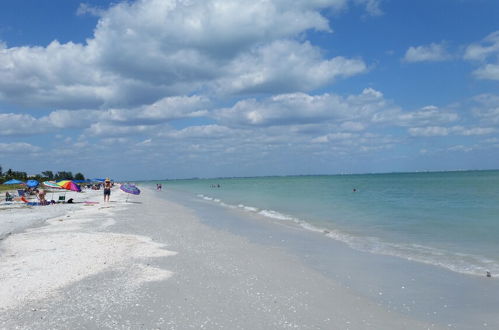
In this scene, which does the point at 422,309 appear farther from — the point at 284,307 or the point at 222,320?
the point at 222,320

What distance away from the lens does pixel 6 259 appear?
10.8 m

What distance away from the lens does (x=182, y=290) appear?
26.1 ft

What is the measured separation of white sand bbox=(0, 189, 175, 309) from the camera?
816 centimetres

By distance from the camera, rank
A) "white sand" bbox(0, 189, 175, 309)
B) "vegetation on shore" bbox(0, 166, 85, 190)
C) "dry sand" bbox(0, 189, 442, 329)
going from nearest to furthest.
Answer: "dry sand" bbox(0, 189, 442, 329), "white sand" bbox(0, 189, 175, 309), "vegetation on shore" bbox(0, 166, 85, 190)

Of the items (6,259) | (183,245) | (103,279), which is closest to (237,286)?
(103,279)

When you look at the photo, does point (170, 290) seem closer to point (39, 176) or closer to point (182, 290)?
point (182, 290)

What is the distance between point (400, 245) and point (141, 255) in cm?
939

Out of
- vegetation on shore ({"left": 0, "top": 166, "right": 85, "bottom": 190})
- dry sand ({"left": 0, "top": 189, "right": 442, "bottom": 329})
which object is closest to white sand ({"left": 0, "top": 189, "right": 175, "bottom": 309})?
dry sand ({"left": 0, "top": 189, "right": 442, "bottom": 329})

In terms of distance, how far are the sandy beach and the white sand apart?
0.09ft

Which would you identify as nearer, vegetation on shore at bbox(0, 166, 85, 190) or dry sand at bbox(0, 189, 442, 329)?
dry sand at bbox(0, 189, 442, 329)

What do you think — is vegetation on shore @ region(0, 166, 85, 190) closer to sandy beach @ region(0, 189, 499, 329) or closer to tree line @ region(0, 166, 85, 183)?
tree line @ region(0, 166, 85, 183)

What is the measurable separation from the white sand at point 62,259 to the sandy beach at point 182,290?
0.09ft

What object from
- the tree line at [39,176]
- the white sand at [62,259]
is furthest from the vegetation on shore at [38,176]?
the white sand at [62,259]

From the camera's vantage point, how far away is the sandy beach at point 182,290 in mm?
6328
